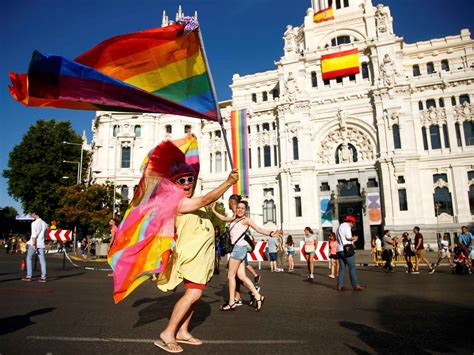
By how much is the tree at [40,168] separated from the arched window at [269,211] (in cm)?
2395

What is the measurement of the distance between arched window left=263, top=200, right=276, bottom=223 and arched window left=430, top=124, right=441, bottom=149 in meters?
18.4

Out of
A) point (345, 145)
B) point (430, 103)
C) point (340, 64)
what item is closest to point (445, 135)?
point (430, 103)

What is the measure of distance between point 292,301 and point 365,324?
2252 millimetres

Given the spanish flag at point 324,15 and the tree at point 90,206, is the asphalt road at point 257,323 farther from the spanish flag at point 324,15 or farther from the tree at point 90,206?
the spanish flag at point 324,15

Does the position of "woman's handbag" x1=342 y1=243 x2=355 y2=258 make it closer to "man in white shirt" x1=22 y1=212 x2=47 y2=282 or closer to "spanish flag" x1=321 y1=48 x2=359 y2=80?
"man in white shirt" x1=22 y1=212 x2=47 y2=282

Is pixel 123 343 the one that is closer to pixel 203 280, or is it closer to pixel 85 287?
pixel 203 280

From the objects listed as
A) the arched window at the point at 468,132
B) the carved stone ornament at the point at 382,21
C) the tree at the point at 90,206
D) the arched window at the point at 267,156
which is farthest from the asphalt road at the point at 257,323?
the carved stone ornament at the point at 382,21

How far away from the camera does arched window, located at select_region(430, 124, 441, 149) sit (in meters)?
35.2

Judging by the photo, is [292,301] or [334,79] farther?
[334,79]

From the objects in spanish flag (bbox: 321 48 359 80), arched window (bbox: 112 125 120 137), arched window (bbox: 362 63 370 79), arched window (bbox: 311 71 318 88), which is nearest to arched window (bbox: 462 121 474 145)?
arched window (bbox: 362 63 370 79)

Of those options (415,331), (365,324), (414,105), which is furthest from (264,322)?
(414,105)

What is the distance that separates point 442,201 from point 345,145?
11177 mm

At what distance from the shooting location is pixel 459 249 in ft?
43.8

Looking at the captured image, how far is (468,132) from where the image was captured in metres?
34.2
